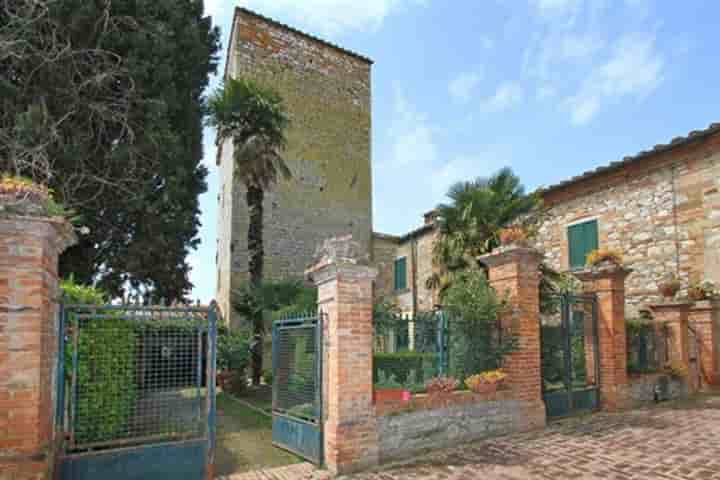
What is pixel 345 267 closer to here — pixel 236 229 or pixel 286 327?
pixel 286 327

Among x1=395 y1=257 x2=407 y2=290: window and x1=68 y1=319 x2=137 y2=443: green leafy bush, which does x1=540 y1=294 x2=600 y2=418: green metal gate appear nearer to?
x1=68 y1=319 x2=137 y2=443: green leafy bush

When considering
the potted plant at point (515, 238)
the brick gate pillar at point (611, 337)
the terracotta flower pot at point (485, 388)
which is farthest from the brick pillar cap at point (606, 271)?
the terracotta flower pot at point (485, 388)

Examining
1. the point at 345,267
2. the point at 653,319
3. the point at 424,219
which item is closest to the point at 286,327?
the point at 345,267

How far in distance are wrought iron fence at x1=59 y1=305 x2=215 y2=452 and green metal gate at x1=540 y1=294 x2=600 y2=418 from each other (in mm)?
5847

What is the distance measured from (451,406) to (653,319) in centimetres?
744

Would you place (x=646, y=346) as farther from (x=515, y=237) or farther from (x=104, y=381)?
(x=104, y=381)

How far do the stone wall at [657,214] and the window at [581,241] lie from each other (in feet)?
0.59

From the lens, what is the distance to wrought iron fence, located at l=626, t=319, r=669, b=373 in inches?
399

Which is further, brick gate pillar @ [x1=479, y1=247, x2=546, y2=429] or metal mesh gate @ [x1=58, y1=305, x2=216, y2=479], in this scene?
brick gate pillar @ [x1=479, y1=247, x2=546, y2=429]

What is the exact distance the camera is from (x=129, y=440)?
4832 millimetres

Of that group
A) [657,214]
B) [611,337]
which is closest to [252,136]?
[611,337]

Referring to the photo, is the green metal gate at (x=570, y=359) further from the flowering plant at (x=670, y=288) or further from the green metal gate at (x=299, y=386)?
the green metal gate at (x=299, y=386)

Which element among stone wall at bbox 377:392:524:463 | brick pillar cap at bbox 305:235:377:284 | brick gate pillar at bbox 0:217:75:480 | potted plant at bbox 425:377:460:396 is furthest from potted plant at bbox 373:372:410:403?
brick gate pillar at bbox 0:217:75:480

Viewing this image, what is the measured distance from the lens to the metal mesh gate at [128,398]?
471 centimetres
